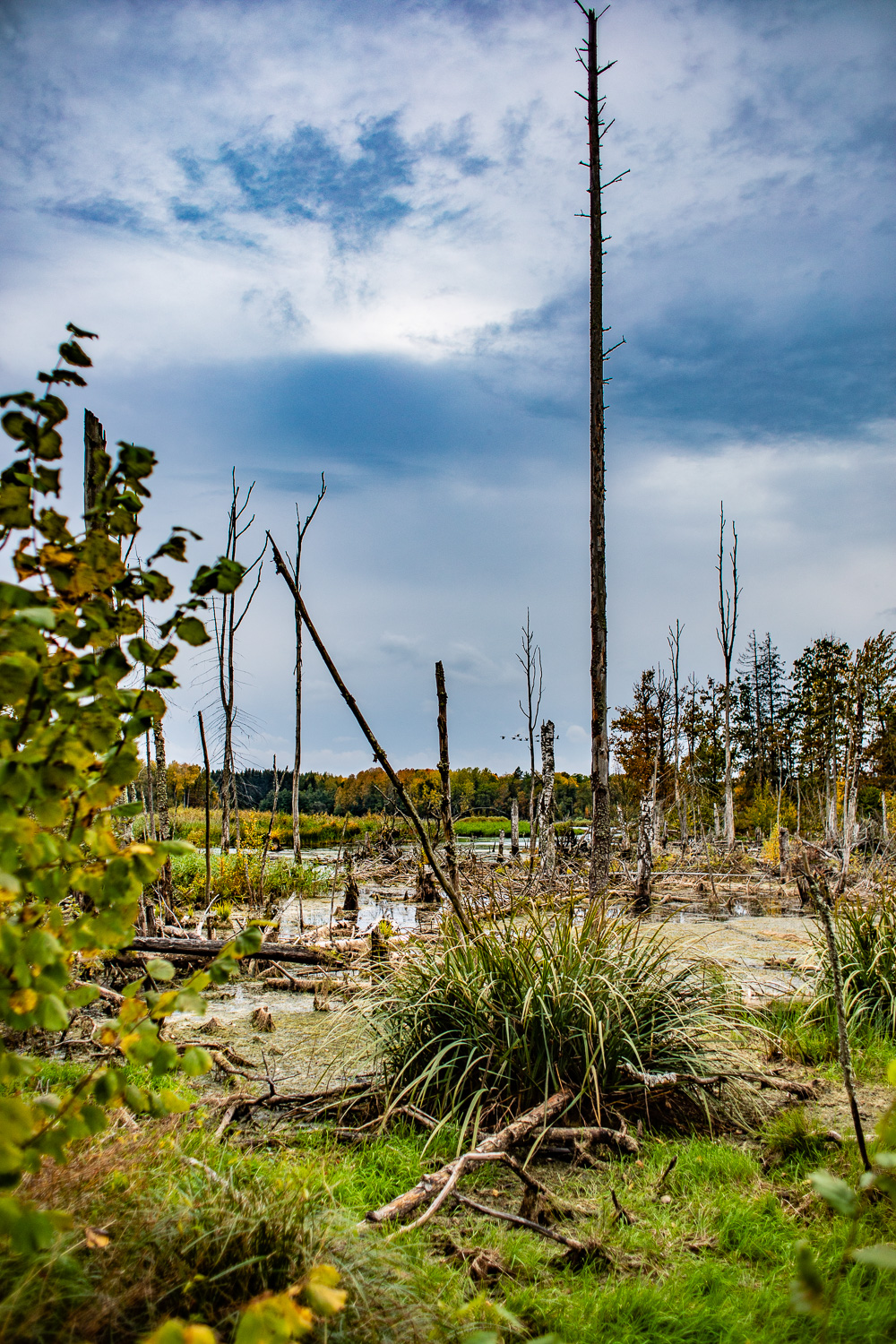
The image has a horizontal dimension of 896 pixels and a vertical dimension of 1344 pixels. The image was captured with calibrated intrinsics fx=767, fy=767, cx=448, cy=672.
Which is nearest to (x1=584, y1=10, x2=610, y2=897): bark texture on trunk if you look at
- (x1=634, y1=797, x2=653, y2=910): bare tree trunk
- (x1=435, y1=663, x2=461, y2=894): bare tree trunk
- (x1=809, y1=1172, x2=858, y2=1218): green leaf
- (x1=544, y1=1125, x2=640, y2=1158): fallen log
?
(x1=634, y1=797, x2=653, y2=910): bare tree trunk

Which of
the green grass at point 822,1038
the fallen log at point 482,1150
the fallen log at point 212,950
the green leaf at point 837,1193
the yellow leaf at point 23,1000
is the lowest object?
the green grass at point 822,1038

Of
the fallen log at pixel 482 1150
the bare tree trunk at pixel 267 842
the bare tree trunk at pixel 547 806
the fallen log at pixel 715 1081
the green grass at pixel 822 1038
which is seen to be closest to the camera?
the fallen log at pixel 482 1150

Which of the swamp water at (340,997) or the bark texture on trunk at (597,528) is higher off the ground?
the bark texture on trunk at (597,528)

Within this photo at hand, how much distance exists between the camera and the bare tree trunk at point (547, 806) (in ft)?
37.9

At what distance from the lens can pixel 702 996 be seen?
409 centimetres

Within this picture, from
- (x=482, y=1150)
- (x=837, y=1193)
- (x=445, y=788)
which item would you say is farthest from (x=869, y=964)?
(x=837, y=1193)

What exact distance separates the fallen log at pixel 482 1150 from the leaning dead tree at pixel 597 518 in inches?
185

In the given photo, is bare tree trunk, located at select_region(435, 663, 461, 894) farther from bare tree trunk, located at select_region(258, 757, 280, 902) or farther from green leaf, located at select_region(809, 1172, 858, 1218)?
green leaf, located at select_region(809, 1172, 858, 1218)

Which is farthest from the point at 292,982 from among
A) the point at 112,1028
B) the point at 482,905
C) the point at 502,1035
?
the point at 112,1028

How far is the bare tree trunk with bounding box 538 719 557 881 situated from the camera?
11.6m

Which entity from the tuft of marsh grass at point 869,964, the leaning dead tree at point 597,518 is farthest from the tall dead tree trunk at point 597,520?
the tuft of marsh grass at point 869,964

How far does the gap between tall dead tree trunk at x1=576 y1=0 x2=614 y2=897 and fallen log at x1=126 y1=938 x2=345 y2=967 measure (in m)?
3.23

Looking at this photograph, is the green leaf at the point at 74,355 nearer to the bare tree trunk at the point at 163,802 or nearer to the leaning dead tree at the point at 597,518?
the bare tree trunk at the point at 163,802

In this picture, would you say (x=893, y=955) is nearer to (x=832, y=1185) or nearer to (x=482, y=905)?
(x=482, y=905)
